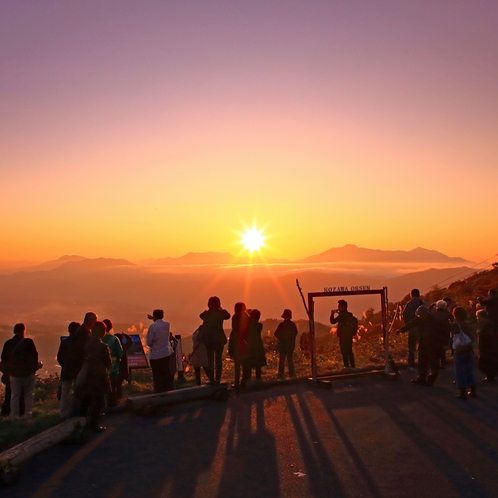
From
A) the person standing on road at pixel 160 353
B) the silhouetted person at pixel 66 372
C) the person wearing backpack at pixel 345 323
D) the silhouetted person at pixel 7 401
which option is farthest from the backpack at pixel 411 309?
the silhouetted person at pixel 7 401

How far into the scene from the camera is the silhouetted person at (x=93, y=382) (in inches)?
403

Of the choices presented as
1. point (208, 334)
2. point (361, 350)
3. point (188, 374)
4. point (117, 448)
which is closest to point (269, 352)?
point (361, 350)

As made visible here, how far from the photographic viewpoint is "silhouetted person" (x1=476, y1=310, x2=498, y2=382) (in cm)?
1412

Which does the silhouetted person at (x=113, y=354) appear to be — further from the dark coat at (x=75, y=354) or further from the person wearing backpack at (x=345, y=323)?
the person wearing backpack at (x=345, y=323)

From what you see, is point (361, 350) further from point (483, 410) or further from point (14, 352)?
point (14, 352)

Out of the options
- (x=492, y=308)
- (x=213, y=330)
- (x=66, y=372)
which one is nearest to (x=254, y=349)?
(x=213, y=330)

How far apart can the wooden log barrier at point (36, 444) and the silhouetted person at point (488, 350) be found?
9355 mm

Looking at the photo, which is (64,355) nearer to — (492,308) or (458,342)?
(458,342)

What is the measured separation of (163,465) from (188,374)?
884 cm

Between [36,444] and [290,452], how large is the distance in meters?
3.64

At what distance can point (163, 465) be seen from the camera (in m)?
8.34

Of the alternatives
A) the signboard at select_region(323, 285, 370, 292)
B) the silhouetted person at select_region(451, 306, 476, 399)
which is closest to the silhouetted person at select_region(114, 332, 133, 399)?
the signboard at select_region(323, 285, 370, 292)

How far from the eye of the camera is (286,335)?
50.7ft

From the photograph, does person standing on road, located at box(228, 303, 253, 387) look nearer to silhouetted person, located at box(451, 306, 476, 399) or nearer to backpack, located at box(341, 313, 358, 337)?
backpack, located at box(341, 313, 358, 337)
